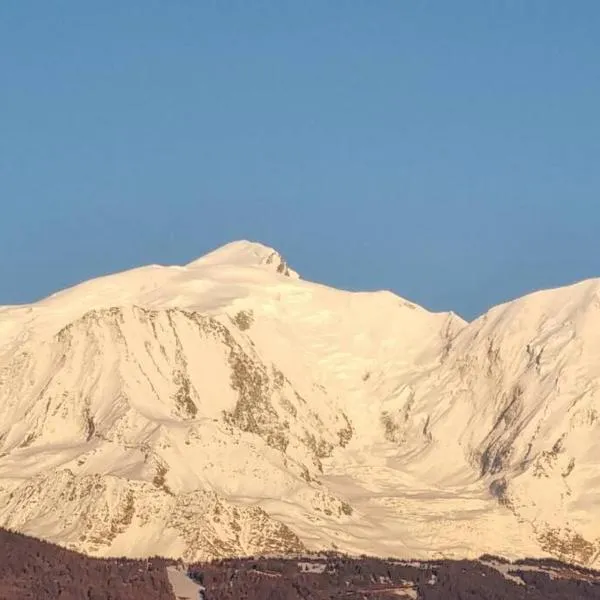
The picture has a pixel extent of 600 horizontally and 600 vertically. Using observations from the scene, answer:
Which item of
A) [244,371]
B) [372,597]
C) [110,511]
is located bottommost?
[372,597]

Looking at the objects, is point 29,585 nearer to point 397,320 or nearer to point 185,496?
point 185,496

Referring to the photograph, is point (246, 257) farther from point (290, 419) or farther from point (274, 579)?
point (274, 579)

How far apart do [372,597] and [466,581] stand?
→ 891cm

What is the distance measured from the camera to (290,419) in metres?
161

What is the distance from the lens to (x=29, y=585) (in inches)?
3342

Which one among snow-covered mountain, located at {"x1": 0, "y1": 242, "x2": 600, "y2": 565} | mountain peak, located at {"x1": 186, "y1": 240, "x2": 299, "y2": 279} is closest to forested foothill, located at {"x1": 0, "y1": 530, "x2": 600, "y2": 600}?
snow-covered mountain, located at {"x1": 0, "y1": 242, "x2": 600, "y2": 565}

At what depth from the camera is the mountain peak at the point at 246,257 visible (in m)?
187

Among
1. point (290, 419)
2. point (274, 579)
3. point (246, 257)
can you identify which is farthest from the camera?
point (246, 257)

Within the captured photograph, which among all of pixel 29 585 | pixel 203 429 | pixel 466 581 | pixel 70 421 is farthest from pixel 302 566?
pixel 70 421

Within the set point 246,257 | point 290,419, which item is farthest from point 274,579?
point 246,257

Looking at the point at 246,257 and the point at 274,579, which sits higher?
the point at 246,257

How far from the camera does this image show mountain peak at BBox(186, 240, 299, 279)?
613 ft

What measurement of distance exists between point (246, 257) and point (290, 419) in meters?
31.8

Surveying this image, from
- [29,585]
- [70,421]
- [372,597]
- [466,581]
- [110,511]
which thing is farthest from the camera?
[70,421]
